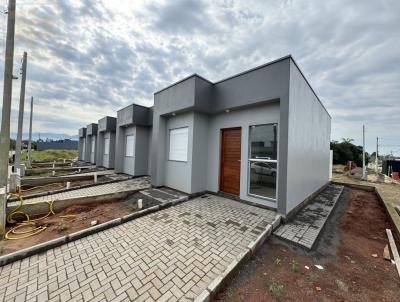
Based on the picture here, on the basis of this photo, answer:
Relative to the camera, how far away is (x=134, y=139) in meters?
9.88

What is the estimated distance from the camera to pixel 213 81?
6227mm

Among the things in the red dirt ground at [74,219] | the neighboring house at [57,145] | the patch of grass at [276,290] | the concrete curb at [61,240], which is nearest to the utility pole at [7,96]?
the red dirt ground at [74,219]

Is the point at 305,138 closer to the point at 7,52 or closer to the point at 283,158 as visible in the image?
the point at 283,158

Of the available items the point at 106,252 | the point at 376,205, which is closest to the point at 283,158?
the point at 106,252

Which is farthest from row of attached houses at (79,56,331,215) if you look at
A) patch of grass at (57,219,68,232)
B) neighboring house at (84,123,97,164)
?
neighboring house at (84,123,97,164)

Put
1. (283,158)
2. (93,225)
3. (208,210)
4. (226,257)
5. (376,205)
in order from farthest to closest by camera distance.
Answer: (376,205), (208,210), (283,158), (93,225), (226,257)

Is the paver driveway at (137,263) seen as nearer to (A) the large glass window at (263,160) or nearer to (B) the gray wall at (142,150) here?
(A) the large glass window at (263,160)

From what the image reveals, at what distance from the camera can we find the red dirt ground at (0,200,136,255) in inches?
130

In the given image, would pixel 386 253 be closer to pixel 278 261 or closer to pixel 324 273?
pixel 324 273

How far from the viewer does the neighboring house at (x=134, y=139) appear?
9.65 metres

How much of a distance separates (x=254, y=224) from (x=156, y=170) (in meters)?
4.70

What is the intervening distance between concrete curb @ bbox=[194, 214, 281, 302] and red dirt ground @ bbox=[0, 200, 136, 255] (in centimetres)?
338

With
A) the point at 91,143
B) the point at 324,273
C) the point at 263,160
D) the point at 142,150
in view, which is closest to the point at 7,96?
the point at 142,150

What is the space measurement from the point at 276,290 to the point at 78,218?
495 cm
